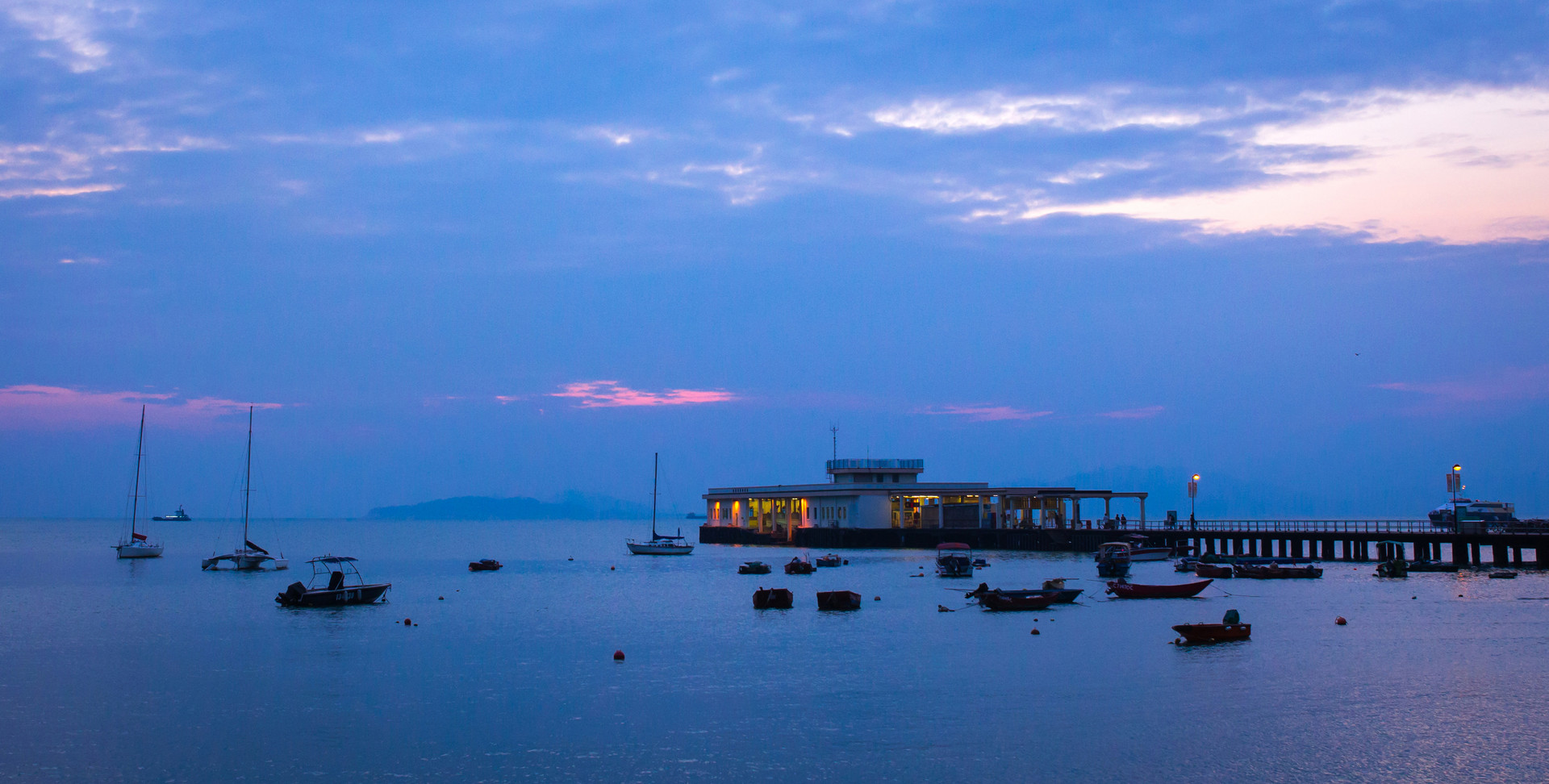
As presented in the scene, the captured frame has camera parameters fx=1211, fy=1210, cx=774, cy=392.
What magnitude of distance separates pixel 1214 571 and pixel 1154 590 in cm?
1753

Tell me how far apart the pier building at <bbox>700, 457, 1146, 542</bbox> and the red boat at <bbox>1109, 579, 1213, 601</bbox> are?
5191cm

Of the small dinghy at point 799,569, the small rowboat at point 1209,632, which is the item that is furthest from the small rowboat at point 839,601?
the small dinghy at point 799,569

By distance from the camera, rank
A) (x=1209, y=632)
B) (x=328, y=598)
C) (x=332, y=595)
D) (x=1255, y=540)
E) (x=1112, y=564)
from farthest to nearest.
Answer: (x=1255, y=540), (x=1112, y=564), (x=332, y=595), (x=328, y=598), (x=1209, y=632)

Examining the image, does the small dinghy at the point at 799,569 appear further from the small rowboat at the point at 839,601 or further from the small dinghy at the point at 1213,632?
the small dinghy at the point at 1213,632

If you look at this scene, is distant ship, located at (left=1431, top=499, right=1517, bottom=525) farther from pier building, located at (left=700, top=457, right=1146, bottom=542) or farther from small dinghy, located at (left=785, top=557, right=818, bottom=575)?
small dinghy, located at (left=785, top=557, right=818, bottom=575)

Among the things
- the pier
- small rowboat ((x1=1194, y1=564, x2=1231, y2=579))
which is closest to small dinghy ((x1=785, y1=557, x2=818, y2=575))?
small rowboat ((x1=1194, y1=564, x2=1231, y2=579))

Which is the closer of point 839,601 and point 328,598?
point 839,601

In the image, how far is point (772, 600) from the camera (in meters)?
61.9

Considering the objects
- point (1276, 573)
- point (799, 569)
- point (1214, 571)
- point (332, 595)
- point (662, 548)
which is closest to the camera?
point (332, 595)

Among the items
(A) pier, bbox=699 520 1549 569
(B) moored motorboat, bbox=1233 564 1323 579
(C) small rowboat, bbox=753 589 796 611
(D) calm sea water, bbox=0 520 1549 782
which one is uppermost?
(A) pier, bbox=699 520 1549 569

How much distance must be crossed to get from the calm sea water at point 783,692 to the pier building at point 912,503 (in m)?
55.2

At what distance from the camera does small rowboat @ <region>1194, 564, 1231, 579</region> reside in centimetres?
7988

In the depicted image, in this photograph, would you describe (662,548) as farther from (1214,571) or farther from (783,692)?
(783,692)

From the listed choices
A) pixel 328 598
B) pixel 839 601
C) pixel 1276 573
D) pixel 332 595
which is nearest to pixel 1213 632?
pixel 839 601
